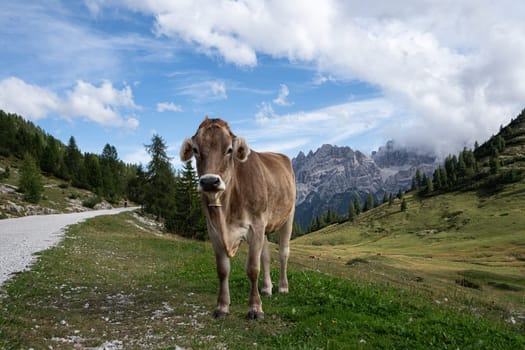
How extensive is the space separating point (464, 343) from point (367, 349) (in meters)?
2.55

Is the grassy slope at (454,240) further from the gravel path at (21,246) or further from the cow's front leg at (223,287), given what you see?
the cow's front leg at (223,287)

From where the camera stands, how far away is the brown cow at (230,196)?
370 inches

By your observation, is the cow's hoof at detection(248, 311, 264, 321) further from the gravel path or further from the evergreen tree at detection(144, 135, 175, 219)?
the evergreen tree at detection(144, 135, 175, 219)

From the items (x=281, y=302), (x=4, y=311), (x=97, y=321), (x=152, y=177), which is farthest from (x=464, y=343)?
(x=152, y=177)

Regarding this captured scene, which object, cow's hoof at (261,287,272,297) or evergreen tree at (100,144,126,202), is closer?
cow's hoof at (261,287,272,297)

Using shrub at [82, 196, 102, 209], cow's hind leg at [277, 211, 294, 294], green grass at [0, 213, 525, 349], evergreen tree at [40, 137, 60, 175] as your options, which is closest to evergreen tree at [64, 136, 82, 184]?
evergreen tree at [40, 137, 60, 175]

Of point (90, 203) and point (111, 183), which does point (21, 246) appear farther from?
point (111, 183)

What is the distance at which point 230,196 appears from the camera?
10.2 meters

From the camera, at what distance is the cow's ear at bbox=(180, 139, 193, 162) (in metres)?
9.98

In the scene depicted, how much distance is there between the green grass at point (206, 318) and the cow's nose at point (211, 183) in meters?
3.38

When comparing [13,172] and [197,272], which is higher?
[13,172]

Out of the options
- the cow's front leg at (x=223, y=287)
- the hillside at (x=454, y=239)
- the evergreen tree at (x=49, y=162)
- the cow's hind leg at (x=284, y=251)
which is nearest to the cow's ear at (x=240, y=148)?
the cow's front leg at (x=223, y=287)

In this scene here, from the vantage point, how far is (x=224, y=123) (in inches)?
401

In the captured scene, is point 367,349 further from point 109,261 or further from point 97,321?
point 109,261
